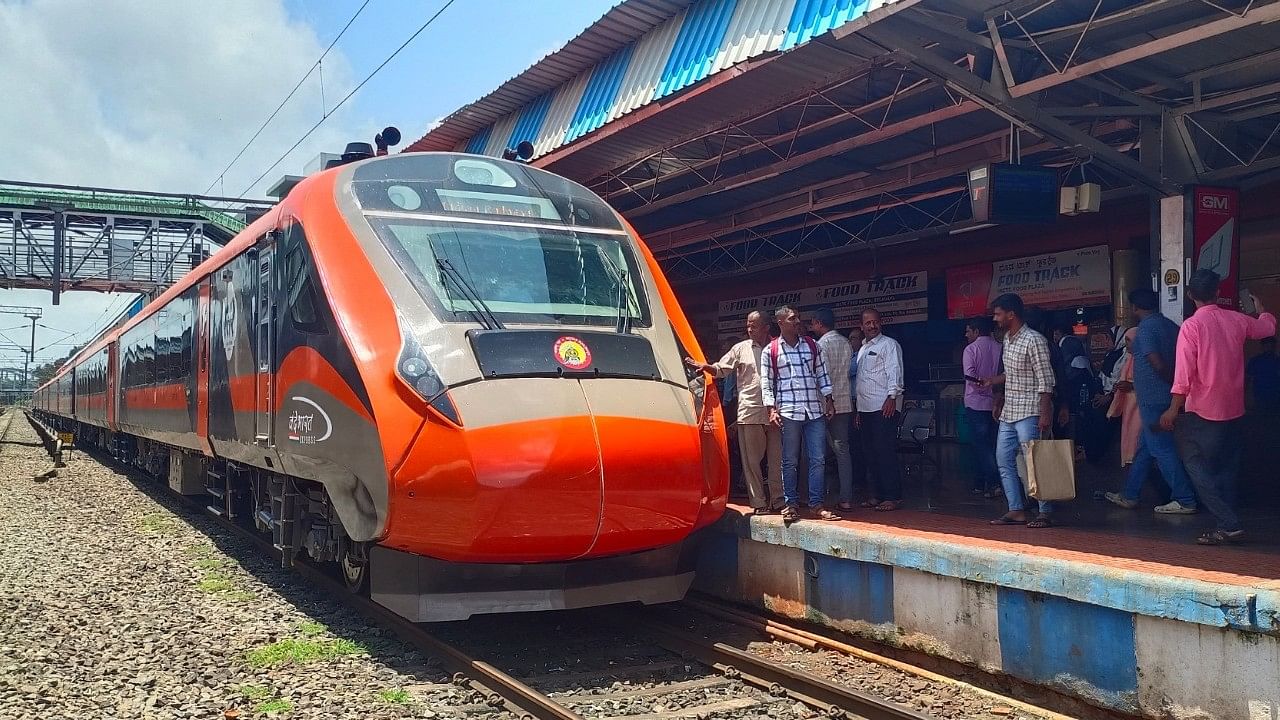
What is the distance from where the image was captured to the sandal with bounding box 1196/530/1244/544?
5.83m

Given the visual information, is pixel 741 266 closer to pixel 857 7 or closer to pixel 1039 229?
pixel 1039 229

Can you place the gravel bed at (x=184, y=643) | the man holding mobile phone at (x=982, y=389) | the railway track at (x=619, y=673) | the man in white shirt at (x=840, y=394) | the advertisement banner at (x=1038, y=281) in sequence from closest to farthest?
the railway track at (x=619, y=673) < the gravel bed at (x=184, y=643) < the man in white shirt at (x=840, y=394) < the man holding mobile phone at (x=982, y=389) < the advertisement banner at (x=1038, y=281)

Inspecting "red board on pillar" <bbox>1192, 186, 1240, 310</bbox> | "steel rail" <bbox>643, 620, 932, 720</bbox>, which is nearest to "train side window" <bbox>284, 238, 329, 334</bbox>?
"steel rail" <bbox>643, 620, 932, 720</bbox>

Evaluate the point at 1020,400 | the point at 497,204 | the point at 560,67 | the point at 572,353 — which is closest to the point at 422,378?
the point at 572,353

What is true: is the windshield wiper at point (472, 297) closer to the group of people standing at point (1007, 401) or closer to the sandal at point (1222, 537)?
the group of people standing at point (1007, 401)

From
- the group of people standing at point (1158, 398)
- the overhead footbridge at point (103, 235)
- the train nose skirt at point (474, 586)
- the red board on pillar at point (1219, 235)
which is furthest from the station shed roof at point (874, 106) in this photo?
the overhead footbridge at point (103, 235)

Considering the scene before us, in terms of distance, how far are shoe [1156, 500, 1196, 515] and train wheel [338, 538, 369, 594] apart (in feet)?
18.0

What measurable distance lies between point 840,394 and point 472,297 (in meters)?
3.29

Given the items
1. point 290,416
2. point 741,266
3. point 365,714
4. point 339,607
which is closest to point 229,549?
point 339,607

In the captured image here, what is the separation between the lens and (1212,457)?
19.2 feet

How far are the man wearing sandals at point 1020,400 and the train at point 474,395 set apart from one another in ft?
6.93

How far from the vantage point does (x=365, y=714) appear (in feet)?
16.4

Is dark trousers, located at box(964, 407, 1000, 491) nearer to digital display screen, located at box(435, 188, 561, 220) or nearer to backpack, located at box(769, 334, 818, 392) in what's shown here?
backpack, located at box(769, 334, 818, 392)

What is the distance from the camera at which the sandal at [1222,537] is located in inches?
229
